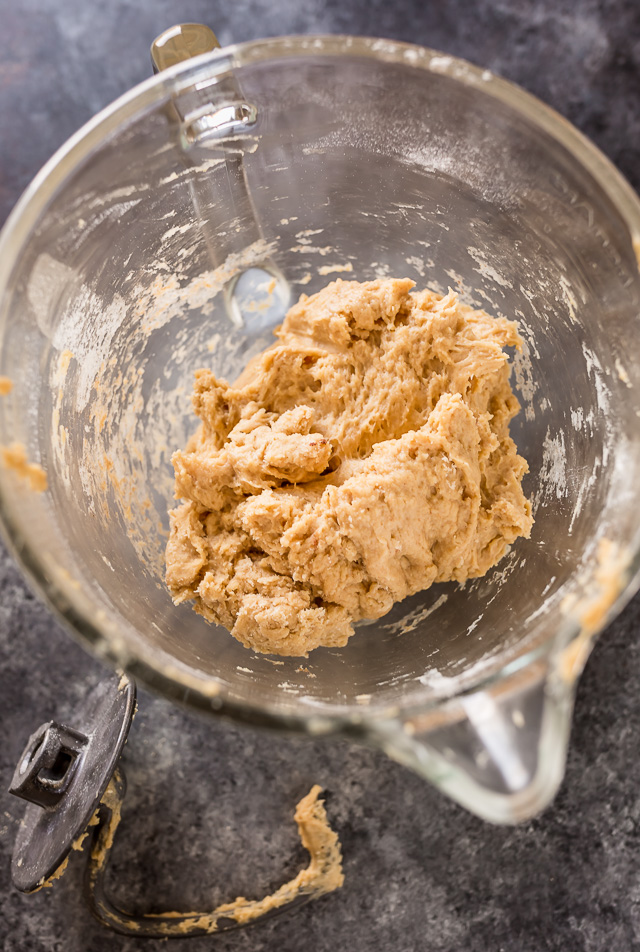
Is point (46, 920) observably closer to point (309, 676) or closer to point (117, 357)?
point (309, 676)

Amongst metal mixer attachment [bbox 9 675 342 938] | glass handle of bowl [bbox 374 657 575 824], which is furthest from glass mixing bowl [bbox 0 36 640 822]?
metal mixer attachment [bbox 9 675 342 938]

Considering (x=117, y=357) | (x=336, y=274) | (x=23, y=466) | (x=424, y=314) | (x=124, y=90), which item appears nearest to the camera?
(x=23, y=466)

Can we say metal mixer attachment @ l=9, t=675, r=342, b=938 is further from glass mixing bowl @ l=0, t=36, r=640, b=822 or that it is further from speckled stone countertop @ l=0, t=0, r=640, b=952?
glass mixing bowl @ l=0, t=36, r=640, b=822

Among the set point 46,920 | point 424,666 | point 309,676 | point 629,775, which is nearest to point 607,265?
point 424,666

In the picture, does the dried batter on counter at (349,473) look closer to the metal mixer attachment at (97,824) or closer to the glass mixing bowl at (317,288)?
the glass mixing bowl at (317,288)

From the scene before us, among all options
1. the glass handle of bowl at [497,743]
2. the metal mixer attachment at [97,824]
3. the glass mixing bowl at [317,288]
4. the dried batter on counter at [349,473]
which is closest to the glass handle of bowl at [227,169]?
the glass mixing bowl at [317,288]

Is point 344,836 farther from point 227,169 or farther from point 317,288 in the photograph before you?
point 227,169
